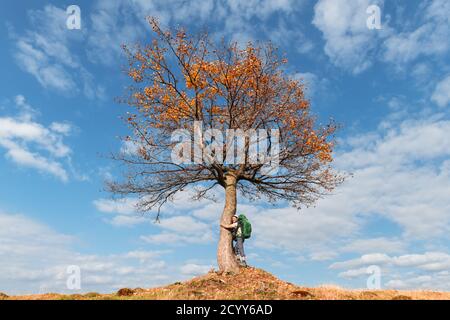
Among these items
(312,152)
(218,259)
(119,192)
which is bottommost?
(218,259)

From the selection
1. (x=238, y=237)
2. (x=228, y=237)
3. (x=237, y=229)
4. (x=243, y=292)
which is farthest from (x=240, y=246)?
(x=243, y=292)

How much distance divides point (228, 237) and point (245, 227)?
1043 mm

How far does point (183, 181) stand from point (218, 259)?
184 inches

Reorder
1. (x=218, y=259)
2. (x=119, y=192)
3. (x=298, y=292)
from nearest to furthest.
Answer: (x=298, y=292) < (x=218, y=259) < (x=119, y=192)

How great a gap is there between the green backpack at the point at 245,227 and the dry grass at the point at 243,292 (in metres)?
1.84

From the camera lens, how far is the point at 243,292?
18.0 meters

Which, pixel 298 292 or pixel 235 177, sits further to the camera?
pixel 235 177

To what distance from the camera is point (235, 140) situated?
22.9 meters

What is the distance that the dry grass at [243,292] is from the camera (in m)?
17.5

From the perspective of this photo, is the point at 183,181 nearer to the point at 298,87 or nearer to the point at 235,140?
the point at 235,140

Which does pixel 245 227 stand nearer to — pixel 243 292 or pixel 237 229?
pixel 237 229
